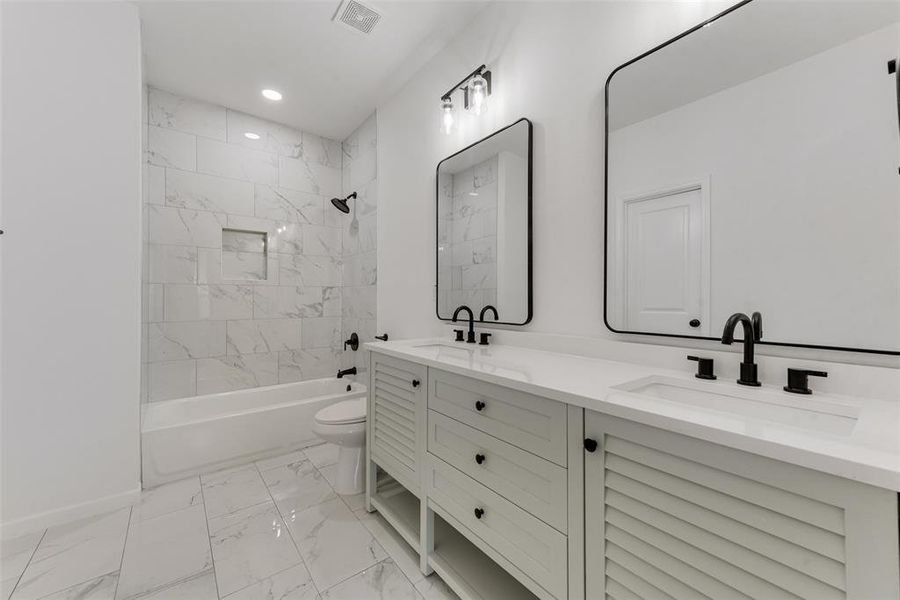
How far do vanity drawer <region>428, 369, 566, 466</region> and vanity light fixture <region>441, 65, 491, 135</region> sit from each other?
4.67 ft

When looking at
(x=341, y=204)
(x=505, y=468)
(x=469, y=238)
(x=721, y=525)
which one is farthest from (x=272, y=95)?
(x=721, y=525)

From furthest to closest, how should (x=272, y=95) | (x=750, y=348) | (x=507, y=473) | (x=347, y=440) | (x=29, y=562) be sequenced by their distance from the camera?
(x=272, y=95)
(x=347, y=440)
(x=29, y=562)
(x=507, y=473)
(x=750, y=348)

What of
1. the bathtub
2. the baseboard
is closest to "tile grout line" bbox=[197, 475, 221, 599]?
the bathtub

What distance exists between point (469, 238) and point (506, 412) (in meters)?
1.17

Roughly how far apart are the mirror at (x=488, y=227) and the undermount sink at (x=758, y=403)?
0.70 m

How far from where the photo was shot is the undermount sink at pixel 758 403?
79 centimetres

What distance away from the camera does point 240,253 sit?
9.84 ft

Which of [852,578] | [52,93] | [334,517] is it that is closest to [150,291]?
[52,93]

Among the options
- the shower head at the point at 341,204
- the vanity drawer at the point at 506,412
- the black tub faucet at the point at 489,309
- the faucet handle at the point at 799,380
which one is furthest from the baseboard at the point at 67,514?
the faucet handle at the point at 799,380

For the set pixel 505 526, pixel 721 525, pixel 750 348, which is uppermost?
pixel 750 348

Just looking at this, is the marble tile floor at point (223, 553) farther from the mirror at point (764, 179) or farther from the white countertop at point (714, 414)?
the mirror at point (764, 179)

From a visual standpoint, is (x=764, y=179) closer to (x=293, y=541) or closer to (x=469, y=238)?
(x=469, y=238)

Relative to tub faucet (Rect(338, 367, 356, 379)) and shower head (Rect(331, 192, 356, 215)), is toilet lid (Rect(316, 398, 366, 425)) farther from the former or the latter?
shower head (Rect(331, 192, 356, 215))

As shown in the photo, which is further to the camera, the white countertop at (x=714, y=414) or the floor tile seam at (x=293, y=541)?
the floor tile seam at (x=293, y=541)
